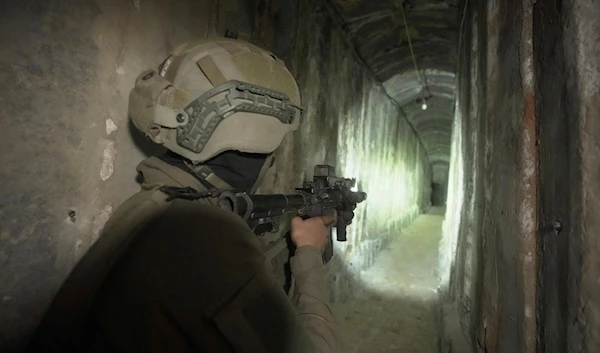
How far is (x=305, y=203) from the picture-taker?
76.9 inches

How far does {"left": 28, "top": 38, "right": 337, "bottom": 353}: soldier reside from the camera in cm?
93

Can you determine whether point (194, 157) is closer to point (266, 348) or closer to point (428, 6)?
point (266, 348)

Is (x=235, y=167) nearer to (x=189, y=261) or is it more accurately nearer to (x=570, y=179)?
(x=189, y=261)

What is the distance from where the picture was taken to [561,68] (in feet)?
3.49

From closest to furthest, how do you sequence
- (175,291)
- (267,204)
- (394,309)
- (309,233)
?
(175,291) < (267,204) < (309,233) < (394,309)

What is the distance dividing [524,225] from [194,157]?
1.41 metres

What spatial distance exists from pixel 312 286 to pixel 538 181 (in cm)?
102

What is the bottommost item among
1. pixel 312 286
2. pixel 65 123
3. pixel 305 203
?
pixel 312 286

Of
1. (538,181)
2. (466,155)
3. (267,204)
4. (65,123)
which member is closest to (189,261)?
(267,204)

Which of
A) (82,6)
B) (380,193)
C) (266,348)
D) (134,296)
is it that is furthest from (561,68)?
(380,193)

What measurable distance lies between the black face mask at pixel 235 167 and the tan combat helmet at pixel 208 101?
4.7 inches

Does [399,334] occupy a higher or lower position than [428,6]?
lower

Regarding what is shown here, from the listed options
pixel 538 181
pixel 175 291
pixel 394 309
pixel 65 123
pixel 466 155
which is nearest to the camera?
pixel 175 291

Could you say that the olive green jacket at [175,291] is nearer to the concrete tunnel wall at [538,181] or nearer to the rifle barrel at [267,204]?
the rifle barrel at [267,204]
